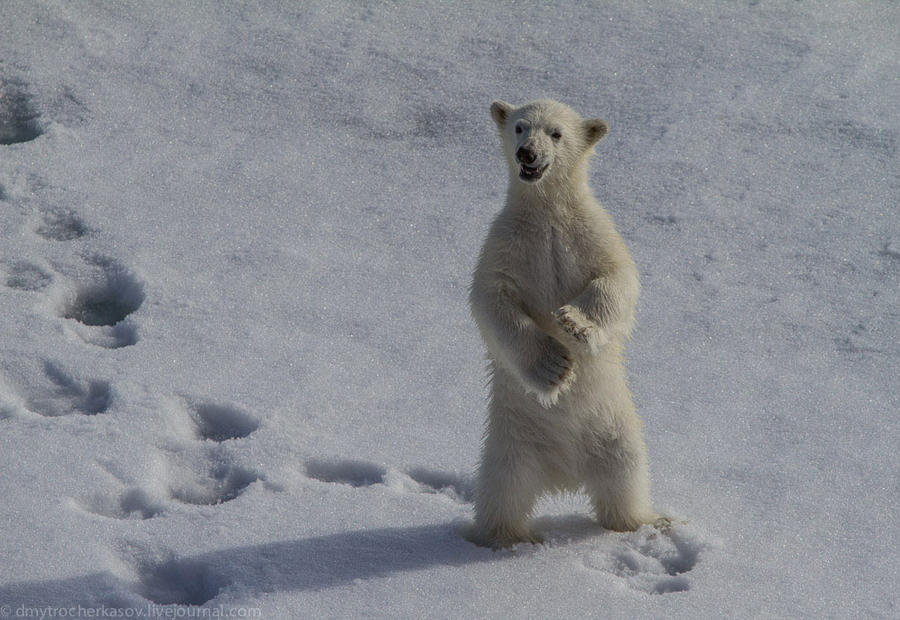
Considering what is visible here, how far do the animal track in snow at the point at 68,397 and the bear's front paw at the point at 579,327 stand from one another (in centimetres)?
191

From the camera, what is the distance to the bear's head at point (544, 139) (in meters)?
3.50

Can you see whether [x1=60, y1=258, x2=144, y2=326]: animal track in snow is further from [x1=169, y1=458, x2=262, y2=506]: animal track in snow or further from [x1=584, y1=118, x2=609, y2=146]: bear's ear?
[x1=584, y1=118, x2=609, y2=146]: bear's ear

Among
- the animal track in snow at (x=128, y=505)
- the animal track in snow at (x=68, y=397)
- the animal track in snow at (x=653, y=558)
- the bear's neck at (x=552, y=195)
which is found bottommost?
the animal track in snow at (x=68, y=397)

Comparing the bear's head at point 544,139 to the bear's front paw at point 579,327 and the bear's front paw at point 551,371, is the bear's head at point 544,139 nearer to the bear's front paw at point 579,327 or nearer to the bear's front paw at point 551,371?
the bear's front paw at point 579,327

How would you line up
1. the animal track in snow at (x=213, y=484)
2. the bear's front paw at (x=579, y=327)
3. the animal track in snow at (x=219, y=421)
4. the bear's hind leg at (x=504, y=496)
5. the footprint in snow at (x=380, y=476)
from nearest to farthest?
the bear's front paw at (x=579, y=327) → the bear's hind leg at (x=504, y=496) → the animal track in snow at (x=213, y=484) → the footprint in snow at (x=380, y=476) → the animal track in snow at (x=219, y=421)

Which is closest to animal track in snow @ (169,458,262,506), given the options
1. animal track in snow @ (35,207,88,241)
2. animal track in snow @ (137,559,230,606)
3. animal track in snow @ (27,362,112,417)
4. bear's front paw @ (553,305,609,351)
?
animal track in snow @ (137,559,230,606)

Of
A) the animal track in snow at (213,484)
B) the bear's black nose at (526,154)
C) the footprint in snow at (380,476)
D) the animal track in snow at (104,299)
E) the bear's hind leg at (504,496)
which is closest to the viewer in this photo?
the bear's black nose at (526,154)

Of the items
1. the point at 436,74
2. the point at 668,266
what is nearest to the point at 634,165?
the point at 668,266

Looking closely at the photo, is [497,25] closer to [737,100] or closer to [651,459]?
[737,100]

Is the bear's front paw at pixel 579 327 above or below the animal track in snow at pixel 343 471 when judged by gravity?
above

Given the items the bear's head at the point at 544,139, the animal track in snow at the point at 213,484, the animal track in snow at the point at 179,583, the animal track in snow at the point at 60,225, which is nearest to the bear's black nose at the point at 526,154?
the bear's head at the point at 544,139

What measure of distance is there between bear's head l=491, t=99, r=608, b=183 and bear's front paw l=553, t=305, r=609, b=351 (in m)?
0.43

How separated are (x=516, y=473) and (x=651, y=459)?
82 centimetres

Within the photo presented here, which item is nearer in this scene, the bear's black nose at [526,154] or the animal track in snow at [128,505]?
the bear's black nose at [526,154]
